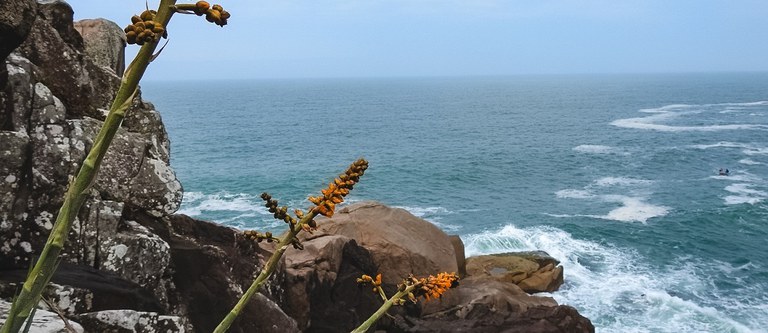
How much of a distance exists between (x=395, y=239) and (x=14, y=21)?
20079 mm

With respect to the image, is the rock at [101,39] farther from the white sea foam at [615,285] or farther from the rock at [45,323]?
the white sea foam at [615,285]

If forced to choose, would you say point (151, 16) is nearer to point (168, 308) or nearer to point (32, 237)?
point (32, 237)

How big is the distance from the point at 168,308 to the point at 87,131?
4.05 m

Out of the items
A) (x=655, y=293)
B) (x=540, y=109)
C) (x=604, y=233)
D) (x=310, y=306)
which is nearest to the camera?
(x=310, y=306)

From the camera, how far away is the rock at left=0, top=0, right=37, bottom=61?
22.5 ft

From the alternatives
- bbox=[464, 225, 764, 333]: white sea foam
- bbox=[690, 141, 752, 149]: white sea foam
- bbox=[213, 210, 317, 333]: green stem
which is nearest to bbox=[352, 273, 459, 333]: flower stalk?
bbox=[213, 210, 317, 333]: green stem

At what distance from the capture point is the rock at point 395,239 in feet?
81.8

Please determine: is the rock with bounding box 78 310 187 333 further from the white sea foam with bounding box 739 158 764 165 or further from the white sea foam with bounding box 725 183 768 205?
the white sea foam with bounding box 739 158 764 165

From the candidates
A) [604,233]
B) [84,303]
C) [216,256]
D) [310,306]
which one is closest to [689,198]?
[604,233]

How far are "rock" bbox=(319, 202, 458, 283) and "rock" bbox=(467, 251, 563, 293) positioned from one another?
17.8 feet

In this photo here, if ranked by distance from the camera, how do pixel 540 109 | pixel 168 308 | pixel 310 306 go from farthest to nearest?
pixel 540 109 < pixel 310 306 < pixel 168 308

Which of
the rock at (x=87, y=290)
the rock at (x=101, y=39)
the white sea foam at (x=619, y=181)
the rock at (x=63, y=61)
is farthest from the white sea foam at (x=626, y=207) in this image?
the rock at (x=87, y=290)

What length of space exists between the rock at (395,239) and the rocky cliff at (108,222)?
224 inches

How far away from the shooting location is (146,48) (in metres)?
2.05
